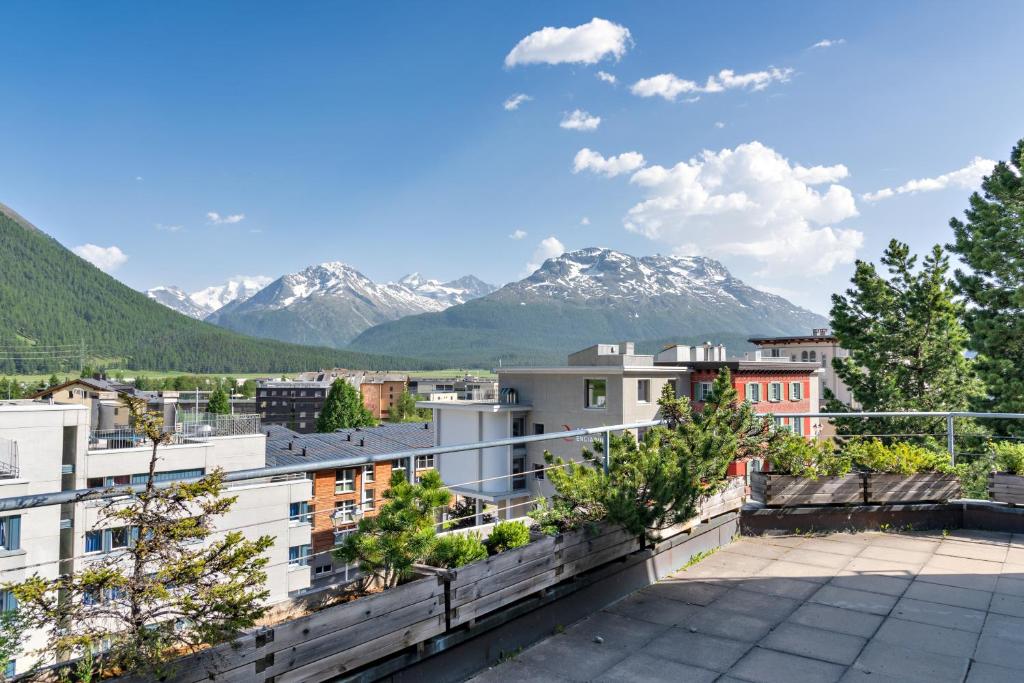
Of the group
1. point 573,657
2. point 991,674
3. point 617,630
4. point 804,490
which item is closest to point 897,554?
point 804,490

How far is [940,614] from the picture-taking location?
15.6 ft

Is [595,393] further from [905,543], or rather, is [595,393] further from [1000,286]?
[905,543]

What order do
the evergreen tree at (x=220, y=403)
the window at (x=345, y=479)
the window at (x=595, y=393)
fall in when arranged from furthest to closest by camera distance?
the evergreen tree at (x=220, y=403)
the window at (x=595, y=393)
the window at (x=345, y=479)

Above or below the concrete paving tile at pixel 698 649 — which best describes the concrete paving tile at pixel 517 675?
above

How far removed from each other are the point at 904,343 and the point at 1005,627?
2202 cm

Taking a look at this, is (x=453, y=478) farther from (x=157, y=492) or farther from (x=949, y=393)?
(x=157, y=492)

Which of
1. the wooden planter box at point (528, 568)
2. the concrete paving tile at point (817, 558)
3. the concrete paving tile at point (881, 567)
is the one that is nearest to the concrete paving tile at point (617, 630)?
the wooden planter box at point (528, 568)

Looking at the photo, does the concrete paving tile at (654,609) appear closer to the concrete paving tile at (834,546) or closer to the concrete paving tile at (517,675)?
the concrete paving tile at (517,675)

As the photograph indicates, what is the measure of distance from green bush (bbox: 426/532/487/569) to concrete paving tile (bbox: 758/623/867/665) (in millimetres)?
1985

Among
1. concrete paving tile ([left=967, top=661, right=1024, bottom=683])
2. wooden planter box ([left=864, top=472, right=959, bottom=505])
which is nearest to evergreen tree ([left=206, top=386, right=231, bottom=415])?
wooden planter box ([left=864, top=472, right=959, bottom=505])

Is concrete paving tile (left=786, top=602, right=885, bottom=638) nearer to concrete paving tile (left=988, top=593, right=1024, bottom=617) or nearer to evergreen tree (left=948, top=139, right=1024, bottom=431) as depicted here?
concrete paving tile (left=988, top=593, right=1024, bottom=617)

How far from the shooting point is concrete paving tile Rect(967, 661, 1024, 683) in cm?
368

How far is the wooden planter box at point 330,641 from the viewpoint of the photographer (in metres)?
2.61

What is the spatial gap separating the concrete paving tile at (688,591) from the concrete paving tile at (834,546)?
1732mm
